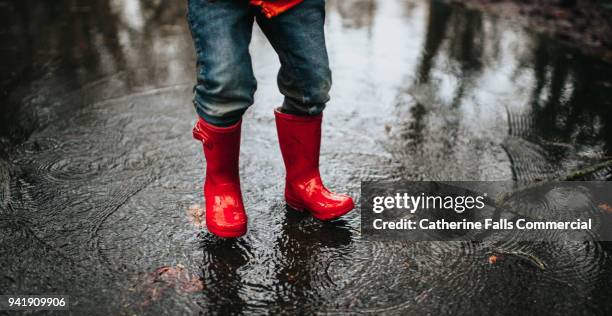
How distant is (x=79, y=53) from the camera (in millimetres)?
4074

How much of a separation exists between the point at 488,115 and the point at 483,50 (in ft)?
→ 4.81

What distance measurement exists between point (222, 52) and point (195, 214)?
718 millimetres

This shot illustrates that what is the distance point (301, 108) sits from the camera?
82.6 inches

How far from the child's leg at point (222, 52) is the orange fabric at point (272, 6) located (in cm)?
6

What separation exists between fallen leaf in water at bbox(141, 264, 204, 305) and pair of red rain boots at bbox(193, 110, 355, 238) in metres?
0.22

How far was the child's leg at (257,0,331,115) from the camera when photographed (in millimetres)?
1922

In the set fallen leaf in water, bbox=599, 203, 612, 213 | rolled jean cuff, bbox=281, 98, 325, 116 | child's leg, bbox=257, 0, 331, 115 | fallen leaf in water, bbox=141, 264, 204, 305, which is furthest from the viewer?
fallen leaf in water, bbox=599, 203, 612, 213

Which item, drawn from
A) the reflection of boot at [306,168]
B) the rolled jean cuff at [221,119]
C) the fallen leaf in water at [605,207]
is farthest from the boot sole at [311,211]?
the fallen leaf in water at [605,207]

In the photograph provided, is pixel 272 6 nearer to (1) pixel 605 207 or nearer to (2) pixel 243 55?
(2) pixel 243 55

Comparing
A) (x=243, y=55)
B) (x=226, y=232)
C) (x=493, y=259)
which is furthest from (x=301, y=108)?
(x=493, y=259)

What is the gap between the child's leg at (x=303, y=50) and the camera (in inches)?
75.7

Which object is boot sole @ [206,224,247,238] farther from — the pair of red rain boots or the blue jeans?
the blue jeans

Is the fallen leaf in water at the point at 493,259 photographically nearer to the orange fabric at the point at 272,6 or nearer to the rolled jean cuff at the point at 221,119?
the rolled jean cuff at the point at 221,119

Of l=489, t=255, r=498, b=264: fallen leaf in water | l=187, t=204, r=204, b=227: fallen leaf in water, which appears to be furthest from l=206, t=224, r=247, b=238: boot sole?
l=489, t=255, r=498, b=264: fallen leaf in water
